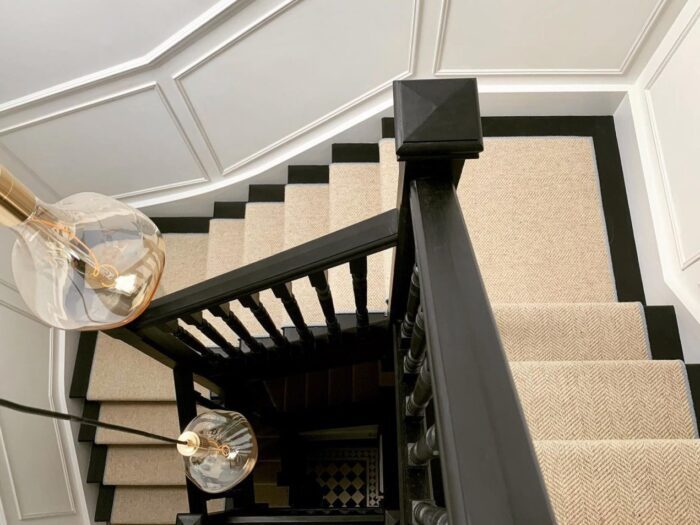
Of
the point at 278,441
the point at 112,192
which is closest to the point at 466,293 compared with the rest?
the point at 112,192

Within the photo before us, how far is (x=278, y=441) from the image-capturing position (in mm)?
3578

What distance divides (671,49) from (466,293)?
2005 millimetres

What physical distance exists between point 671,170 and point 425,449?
169cm

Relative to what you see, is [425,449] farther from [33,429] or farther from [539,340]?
[33,429]

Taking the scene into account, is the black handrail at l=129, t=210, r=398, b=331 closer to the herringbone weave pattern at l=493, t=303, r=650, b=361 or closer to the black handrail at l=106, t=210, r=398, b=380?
the black handrail at l=106, t=210, r=398, b=380

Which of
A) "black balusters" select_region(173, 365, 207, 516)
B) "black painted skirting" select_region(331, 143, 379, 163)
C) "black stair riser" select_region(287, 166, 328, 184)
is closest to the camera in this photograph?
"black balusters" select_region(173, 365, 207, 516)

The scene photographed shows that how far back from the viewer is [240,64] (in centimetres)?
237

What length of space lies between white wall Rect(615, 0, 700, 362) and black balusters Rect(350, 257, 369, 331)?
3.65ft

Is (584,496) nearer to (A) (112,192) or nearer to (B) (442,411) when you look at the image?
(B) (442,411)

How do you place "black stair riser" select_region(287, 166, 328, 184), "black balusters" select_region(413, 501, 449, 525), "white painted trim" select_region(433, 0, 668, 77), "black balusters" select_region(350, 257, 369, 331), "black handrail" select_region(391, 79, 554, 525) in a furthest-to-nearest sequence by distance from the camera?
"black stair riser" select_region(287, 166, 328, 184) < "white painted trim" select_region(433, 0, 668, 77) < "black balusters" select_region(350, 257, 369, 331) < "black balusters" select_region(413, 501, 449, 525) < "black handrail" select_region(391, 79, 554, 525)

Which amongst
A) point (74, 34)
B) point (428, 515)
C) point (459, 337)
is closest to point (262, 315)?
point (428, 515)

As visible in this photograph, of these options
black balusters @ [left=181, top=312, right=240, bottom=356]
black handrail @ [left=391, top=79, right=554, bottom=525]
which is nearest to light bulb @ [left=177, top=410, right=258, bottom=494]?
black balusters @ [left=181, top=312, right=240, bottom=356]

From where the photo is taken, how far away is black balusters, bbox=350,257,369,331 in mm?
1396

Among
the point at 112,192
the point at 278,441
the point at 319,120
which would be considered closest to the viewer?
the point at 319,120
